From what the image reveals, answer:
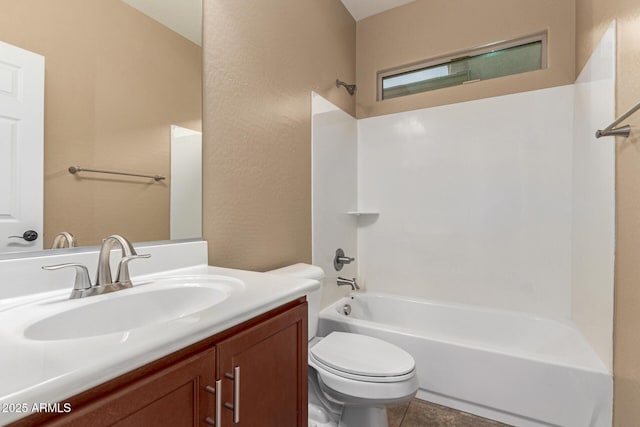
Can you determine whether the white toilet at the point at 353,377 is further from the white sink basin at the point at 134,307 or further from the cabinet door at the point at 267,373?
the white sink basin at the point at 134,307

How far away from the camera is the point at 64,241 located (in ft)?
2.90

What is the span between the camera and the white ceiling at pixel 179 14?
1.11 meters

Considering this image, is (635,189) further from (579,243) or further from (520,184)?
(520,184)

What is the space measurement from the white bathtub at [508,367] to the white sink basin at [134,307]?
110 centimetres

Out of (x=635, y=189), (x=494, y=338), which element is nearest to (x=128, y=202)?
(x=635, y=189)

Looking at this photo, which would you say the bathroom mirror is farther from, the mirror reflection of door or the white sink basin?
the white sink basin

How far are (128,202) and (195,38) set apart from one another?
73 cm

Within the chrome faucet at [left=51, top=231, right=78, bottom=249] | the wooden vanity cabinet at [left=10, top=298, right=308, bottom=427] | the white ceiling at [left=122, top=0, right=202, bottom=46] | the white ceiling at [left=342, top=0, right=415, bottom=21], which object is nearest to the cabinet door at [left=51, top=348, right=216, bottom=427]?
the wooden vanity cabinet at [left=10, top=298, right=308, bottom=427]

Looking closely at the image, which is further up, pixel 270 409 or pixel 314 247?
pixel 314 247

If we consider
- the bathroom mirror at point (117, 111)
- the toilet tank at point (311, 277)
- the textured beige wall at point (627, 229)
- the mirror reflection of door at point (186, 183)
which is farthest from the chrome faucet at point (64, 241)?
the textured beige wall at point (627, 229)

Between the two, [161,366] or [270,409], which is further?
[270,409]

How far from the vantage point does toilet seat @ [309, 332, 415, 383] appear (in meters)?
1.22

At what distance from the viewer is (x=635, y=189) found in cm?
114

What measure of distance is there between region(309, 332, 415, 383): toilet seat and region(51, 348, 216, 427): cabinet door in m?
0.77
